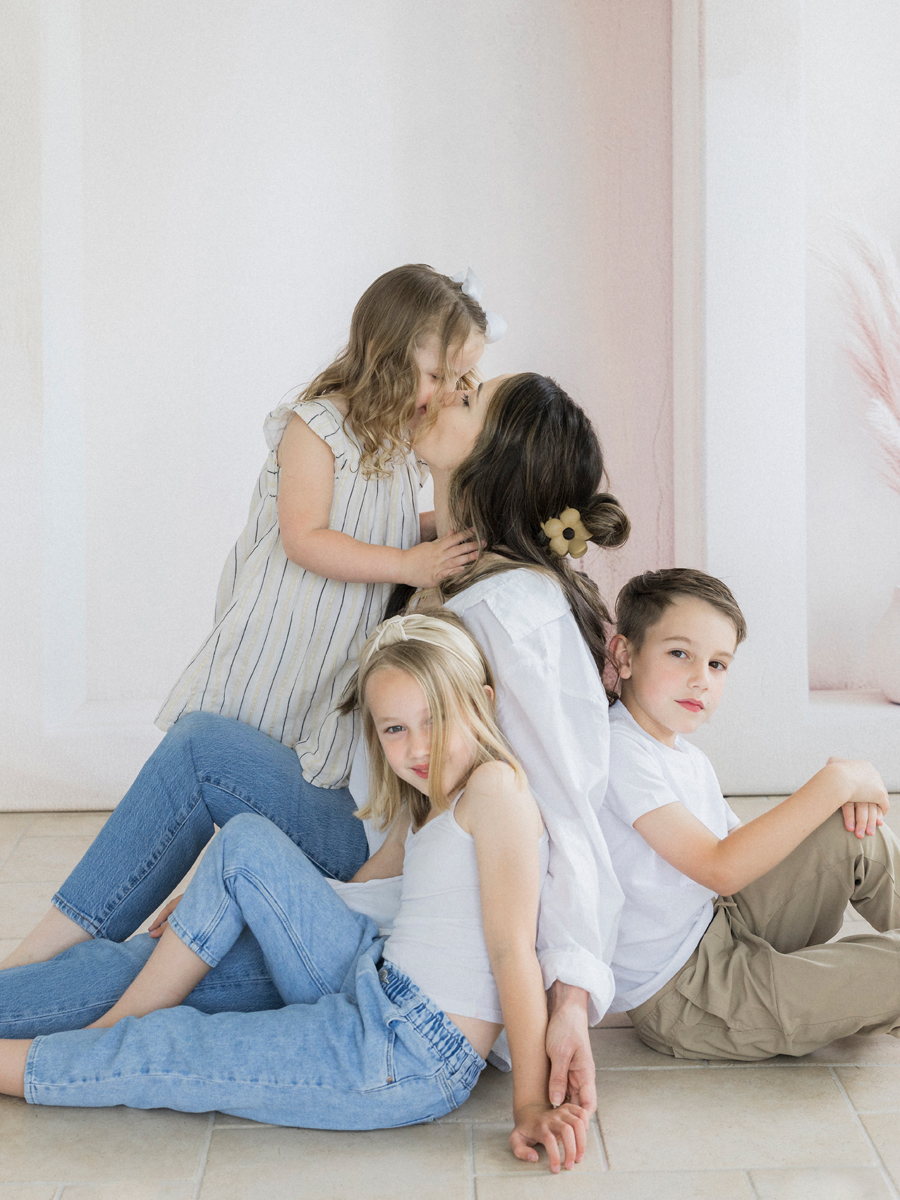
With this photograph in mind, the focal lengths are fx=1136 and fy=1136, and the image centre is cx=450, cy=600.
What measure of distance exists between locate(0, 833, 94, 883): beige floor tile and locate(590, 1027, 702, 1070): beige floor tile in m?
1.29

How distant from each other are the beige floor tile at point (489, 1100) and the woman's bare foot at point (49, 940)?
0.62 meters

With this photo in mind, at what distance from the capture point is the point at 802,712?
2953 mm

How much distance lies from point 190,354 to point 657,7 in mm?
1563

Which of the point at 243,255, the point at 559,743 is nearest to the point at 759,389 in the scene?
the point at 243,255

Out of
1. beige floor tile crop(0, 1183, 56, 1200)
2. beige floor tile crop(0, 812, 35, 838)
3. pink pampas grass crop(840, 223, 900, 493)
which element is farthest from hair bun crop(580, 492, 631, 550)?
beige floor tile crop(0, 812, 35, 838)

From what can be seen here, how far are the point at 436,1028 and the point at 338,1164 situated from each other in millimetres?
199

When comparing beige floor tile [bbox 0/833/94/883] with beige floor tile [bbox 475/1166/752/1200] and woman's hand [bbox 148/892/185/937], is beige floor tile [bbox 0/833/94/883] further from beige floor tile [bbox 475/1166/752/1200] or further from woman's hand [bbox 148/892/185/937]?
beige floor tile [bbox 475/1166/752/1200]

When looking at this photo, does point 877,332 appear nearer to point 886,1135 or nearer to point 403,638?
point 403,638

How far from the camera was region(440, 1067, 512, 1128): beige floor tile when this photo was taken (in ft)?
4.93

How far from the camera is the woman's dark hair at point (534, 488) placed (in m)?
1.66

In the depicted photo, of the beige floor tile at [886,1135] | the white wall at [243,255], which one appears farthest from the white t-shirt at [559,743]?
the white wall at [243,255]

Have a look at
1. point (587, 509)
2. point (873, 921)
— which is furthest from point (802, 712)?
point (587, 509)

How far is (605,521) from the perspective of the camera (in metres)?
1.69

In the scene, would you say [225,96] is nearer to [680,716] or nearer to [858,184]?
[858,184]
